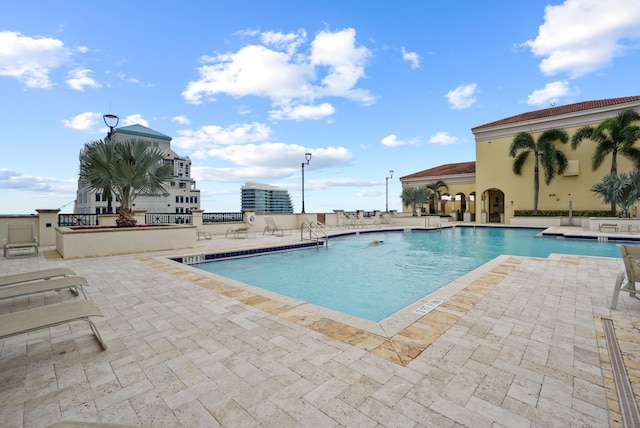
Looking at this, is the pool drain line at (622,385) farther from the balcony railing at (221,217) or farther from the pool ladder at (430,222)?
the pool ladder at (430,222)

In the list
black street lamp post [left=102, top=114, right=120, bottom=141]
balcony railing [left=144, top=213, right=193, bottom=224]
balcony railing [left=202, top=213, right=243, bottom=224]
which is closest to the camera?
black street lamp post [left=102, top=114, right=120, bottom=141]

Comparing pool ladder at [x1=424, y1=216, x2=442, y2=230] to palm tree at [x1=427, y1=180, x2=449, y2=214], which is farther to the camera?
palm tree at [x1=427, y1=180, x2=449, y2=214]

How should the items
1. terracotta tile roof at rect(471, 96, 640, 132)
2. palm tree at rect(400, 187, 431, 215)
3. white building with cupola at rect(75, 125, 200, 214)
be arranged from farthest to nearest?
white building with cupola at rect(75, 125, 200, 214), palm tree at rect(400, 187, 431, 215), terracotta tile roof at rect(471, 96, 640, 132)

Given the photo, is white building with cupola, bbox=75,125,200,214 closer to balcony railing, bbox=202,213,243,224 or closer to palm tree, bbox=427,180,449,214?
balcony railing, bbox=202,213,243,224

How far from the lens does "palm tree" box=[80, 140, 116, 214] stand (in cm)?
836

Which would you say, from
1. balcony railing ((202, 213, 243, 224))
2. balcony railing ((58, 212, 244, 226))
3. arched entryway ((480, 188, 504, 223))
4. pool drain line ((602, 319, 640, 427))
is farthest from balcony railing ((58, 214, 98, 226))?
arched entryway ((480, 188, 504, 223))

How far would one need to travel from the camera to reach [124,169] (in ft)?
28.2

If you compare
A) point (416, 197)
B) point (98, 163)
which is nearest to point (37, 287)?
point (98, 163)

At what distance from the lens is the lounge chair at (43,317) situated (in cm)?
213

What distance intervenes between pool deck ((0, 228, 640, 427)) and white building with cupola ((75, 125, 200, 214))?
4362cm

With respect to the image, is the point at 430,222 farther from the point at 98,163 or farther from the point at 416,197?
the point at 98,163

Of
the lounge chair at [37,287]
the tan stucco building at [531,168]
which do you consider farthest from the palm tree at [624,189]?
the lounge chair at [37,287]

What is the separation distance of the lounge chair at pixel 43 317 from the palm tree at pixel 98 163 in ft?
24.6

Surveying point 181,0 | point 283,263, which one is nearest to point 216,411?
point 283,263
